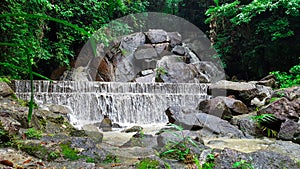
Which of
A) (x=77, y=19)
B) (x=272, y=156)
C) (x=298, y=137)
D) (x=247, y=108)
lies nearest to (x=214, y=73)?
(x=247, y=108)

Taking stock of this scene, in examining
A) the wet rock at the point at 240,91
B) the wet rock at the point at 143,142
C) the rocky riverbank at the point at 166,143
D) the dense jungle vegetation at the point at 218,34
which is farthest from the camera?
the wet rock at the point at 240,91

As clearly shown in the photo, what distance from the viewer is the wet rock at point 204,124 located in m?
4.77

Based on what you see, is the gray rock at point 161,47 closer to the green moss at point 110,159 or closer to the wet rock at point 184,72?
the wet rock at point 184,72

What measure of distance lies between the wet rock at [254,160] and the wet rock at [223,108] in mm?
3785

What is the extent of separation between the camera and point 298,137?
12.4ft

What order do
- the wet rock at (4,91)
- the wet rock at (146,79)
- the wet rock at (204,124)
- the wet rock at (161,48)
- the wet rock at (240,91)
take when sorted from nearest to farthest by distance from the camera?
the wet rock at (4,91)
the wet rock at (204,124)
the wet rock at (240,91)
the wet rock at (146,79)
the wet rock at (161,48)

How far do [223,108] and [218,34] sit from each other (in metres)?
8.02

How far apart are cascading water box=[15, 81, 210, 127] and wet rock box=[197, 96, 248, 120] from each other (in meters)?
1.49

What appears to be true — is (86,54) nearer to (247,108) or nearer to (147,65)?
(147,65)

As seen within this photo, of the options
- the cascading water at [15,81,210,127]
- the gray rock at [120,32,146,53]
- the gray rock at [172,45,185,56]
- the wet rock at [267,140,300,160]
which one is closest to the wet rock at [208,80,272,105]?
the cascading water at [15,81,210,127]

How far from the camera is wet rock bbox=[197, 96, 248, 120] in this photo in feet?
19.2

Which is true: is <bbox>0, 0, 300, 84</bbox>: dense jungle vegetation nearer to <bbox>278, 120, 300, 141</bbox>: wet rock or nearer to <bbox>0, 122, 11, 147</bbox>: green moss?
<bbox>0, 122, 11, 147</bbox>: green moss

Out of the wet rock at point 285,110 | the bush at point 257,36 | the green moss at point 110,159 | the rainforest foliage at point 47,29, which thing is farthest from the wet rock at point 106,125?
the bush at point 257,36

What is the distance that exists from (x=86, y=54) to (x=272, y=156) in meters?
8.91
